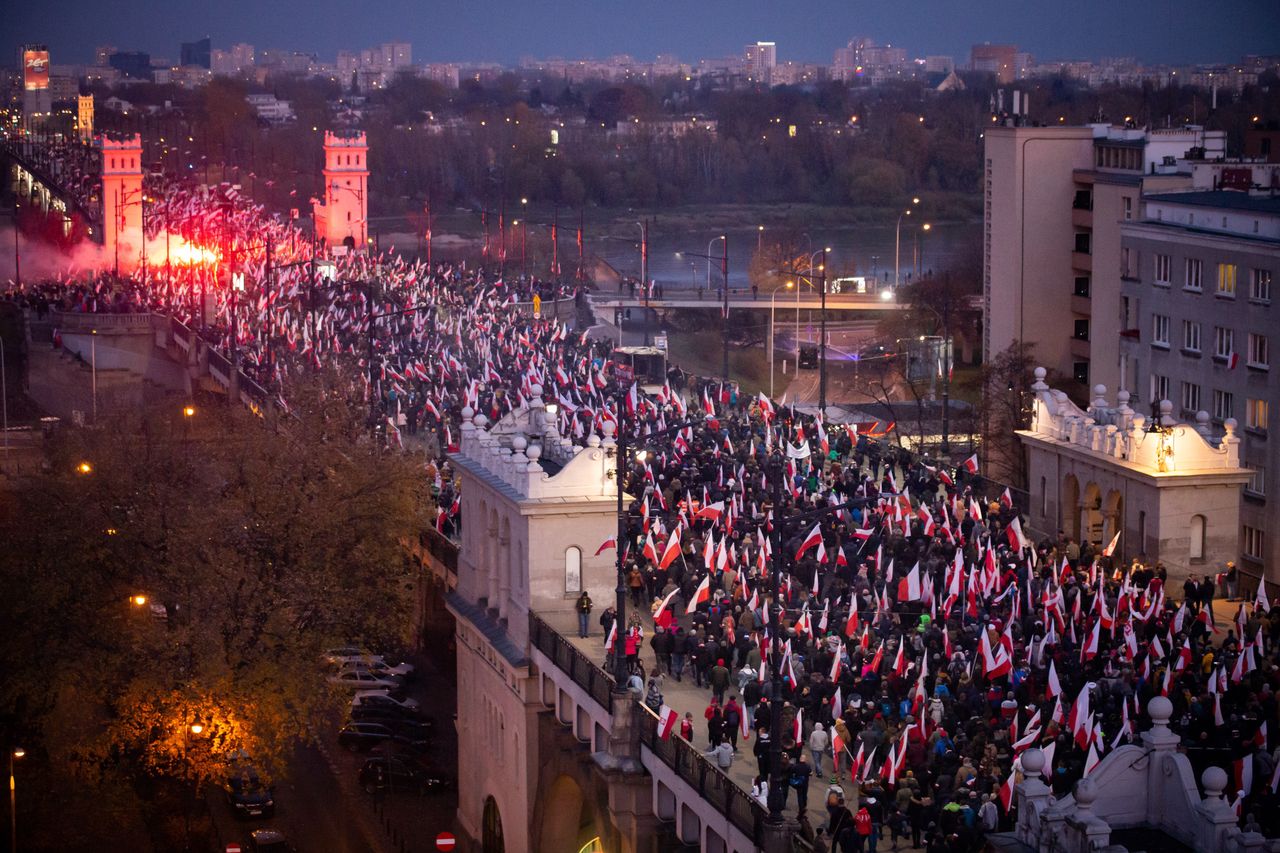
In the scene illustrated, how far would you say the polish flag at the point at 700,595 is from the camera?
98.2 feet

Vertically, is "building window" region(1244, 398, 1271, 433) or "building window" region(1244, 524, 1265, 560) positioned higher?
"building window" region(1244, 398, 1271, 433)

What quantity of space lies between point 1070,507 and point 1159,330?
10.0m

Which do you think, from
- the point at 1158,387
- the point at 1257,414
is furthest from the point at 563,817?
the point at 1158,387

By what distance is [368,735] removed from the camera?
128 feet

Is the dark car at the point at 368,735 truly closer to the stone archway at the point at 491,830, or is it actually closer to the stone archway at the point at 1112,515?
the stone archway at the point at 491,830

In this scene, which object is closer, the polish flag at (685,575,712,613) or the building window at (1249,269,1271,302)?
the polish flag at (685,575,712,613)

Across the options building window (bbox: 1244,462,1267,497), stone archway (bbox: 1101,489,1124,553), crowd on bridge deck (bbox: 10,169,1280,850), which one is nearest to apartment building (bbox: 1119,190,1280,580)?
building window (bbox: 1244,462,1267,497)

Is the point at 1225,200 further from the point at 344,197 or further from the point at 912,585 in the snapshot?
the point at 344,197

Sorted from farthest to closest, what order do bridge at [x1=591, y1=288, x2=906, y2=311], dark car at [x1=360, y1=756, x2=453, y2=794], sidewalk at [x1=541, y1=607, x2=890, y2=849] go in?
bridge at [x1=591, y1=288, x2=906, y2=311], dark car at [x1=360, y1=756, x2=453, y2=794], sidewalk at [x1=541, y1=607, x2=890, y2=849]

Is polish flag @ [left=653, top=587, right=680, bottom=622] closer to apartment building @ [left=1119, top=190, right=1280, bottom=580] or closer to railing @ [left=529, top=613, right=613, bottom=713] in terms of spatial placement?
railing @ [left=529, top=613, right=613, bottom=713]

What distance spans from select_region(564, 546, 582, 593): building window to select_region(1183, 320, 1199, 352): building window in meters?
17.7

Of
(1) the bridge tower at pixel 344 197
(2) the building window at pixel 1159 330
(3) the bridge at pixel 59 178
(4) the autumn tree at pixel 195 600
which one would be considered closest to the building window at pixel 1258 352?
(2) the building window at pixel 1159 330

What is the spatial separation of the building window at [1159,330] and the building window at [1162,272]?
2.16 feet

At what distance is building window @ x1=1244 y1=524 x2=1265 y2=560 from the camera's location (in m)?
42.3
